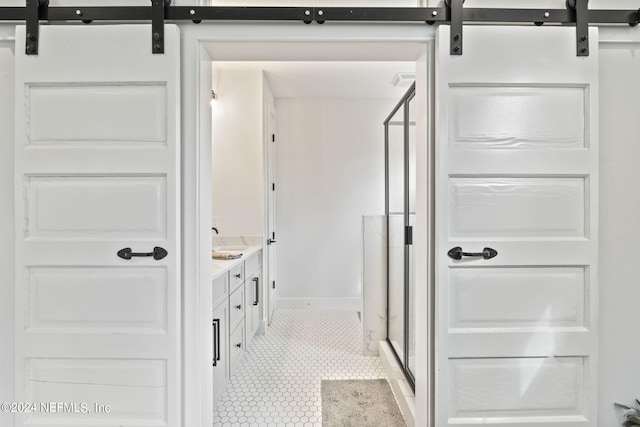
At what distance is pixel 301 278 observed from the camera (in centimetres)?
362

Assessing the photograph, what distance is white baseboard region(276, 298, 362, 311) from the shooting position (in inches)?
141

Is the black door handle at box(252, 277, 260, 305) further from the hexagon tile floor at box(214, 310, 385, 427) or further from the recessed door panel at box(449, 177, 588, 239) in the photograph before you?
the recessed door panel at box(449, 177, 588, 239)

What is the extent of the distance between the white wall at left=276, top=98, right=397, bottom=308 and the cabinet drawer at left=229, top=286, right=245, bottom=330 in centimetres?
141

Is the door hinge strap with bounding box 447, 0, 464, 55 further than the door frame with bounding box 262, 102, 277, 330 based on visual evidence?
No

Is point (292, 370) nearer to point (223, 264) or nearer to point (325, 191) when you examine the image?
point (223, 264)

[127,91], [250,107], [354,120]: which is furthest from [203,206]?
[354,120]

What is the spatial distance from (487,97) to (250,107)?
2.20 metres

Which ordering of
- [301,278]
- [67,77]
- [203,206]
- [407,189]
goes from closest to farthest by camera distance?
[67,77] → [203,206] → [407,189] → [301,278]

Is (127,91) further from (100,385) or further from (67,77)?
(100,385)

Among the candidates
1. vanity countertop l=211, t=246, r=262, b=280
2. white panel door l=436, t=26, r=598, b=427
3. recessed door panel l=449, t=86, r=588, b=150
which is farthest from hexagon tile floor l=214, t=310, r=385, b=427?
recessed door panel l=449, t=86, r=588, b=150

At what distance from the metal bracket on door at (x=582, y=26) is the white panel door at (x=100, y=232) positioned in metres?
1.66

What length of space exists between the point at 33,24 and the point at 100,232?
0.88 meters

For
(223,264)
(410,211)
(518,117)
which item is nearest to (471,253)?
(518,117)

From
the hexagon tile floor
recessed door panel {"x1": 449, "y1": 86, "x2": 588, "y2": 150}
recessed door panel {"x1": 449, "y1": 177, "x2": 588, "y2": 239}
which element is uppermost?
recessed door panel {"x1": 449, "y1": 86, "x2": 588, "y2": 150}
